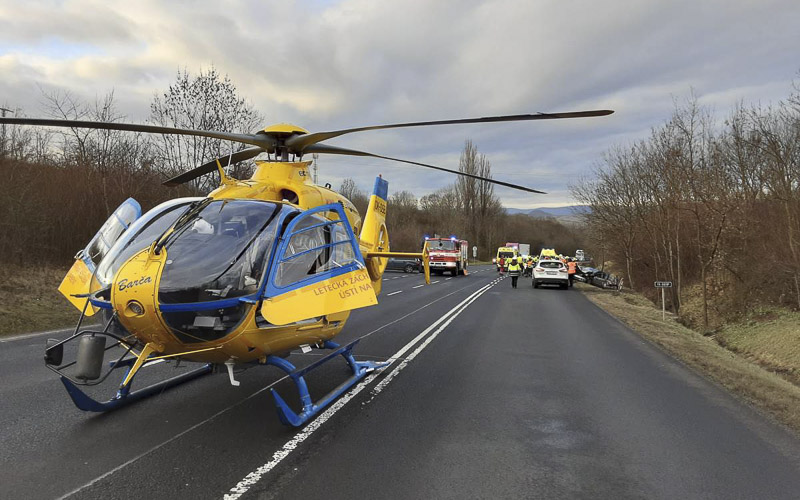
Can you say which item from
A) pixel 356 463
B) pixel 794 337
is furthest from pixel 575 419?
pixel 794 337

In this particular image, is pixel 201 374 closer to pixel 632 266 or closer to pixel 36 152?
pixel 36 152

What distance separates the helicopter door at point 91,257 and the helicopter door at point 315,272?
1.77 m

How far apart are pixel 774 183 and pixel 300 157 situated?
1941 centimetres

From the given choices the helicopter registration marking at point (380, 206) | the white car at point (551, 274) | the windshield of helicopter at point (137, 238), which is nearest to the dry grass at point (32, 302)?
the windshield of helicopter at point (137, 238)

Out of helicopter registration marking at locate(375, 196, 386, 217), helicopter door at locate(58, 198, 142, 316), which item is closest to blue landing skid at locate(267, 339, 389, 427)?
helicopter door at locate(58, 198, 142, 316)

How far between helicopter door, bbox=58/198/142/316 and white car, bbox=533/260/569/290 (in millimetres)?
23526

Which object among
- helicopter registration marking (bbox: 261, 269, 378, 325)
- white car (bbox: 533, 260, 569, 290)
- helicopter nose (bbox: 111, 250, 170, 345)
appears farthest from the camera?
white car (bbox: 533, 260, 569, 290)

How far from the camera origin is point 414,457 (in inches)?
164

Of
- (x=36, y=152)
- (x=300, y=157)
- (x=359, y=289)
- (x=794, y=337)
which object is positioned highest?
(x=36, y=152)

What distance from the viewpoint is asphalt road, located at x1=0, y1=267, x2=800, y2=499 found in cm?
362

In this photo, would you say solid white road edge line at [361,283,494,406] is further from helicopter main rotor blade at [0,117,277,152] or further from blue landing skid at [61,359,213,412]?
helicopter main rotor blade at [0,117,277,152]

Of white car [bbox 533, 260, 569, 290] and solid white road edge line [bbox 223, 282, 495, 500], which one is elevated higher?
white car [bbox 533, 260, 569, 290]

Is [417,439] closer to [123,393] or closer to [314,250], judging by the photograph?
[314,250]

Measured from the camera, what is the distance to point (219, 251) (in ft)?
13.9
